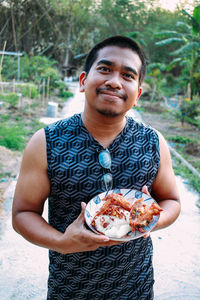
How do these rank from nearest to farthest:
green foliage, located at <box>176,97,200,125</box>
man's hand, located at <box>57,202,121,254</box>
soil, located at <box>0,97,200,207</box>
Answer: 1. man's hand, located at <box>57,202,121,254</box>
2. soil, located at <box>0,97,200,207</box>
3. green foliage, located at <box>176,97,200,125</box>

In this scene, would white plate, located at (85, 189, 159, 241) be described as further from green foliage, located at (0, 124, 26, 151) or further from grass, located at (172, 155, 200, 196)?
green foliage, located at (0, 124, 26, 151)

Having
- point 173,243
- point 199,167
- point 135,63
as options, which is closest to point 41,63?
point 199,167

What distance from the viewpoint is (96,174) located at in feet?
3.82

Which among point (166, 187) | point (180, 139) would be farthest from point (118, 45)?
point (180, 139)

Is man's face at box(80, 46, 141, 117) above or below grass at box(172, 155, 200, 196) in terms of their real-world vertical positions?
above

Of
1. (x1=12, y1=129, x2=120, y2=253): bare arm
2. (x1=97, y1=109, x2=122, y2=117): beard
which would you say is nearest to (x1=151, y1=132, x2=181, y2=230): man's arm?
(x1=97, y1=109, x2=122, y2=117): beard

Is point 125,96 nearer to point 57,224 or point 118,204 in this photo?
point 118,204

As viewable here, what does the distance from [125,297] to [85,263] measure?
29cm

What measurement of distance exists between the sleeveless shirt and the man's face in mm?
152

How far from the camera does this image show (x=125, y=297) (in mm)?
1295

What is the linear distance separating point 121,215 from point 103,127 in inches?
15.2

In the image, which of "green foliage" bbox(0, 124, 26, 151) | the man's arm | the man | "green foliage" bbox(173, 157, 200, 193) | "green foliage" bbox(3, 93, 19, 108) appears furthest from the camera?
"green foliage" bbox(3, 93, 19, 108)

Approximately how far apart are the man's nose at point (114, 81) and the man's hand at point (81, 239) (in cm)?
49

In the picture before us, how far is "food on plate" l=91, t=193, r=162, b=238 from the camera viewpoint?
Answer: 3.36 ft
